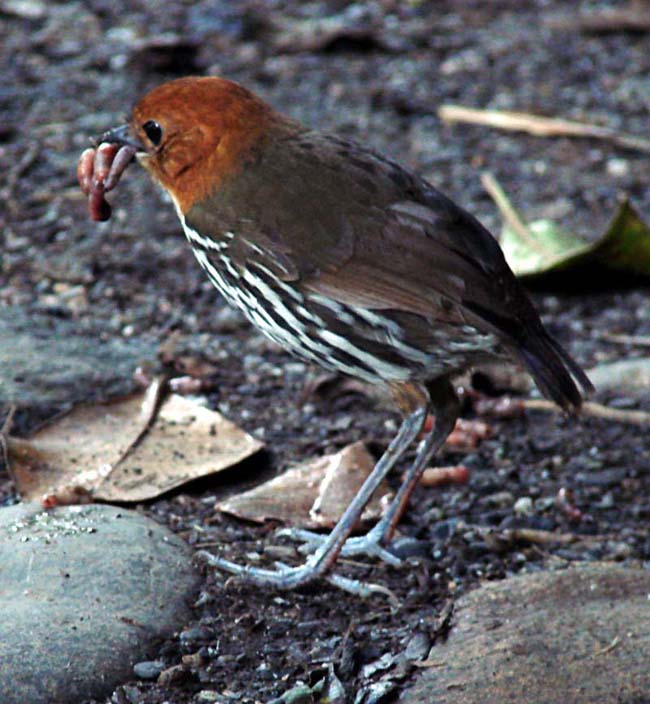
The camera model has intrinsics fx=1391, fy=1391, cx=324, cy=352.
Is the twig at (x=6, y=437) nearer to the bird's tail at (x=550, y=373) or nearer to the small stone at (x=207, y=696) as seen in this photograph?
the small stone at (x=207, y=696)

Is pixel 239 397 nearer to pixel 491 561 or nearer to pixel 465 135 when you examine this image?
pixel 491 561

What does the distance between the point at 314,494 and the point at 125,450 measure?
2.09ft

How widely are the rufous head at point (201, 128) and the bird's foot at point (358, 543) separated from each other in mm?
1090

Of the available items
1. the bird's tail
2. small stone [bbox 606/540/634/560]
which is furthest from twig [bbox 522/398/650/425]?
the bird's tail

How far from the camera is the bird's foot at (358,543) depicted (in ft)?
14.2

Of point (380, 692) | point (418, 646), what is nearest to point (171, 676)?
point (380, 692)

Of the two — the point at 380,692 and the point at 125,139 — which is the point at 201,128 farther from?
the point at 380,692

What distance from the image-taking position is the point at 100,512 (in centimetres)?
414

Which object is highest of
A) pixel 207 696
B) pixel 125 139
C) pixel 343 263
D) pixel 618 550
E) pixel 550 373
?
pixel 125 139

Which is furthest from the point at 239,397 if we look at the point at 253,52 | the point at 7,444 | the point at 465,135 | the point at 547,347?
the point at 253,52

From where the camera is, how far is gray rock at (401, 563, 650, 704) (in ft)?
11.3

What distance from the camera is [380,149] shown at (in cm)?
705

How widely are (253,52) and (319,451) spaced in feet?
13.6

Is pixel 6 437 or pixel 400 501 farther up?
pixel 6 437
